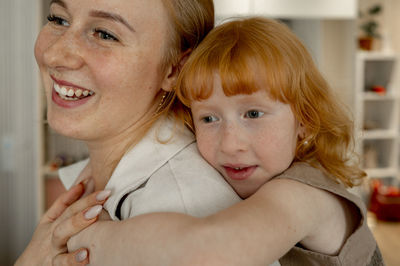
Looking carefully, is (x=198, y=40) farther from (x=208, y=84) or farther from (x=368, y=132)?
(x=368, y=132)

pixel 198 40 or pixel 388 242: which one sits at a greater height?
pixel 198 40

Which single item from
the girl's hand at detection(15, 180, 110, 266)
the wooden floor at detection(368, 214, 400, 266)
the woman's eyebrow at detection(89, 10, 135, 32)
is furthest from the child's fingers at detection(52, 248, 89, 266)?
the wooden floor at detection(368, 214, 400, 266)

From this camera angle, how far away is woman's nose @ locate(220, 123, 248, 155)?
100 cm

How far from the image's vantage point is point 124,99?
1.06m

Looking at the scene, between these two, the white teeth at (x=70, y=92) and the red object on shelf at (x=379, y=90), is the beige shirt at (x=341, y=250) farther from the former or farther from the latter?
the red object on shelf at (x=379, y=90)

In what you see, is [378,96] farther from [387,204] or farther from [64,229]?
[64,229]

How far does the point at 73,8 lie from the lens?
103 cm

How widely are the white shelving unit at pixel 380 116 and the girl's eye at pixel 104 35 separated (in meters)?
4.79

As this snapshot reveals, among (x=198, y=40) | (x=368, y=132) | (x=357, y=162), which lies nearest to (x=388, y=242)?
(x=368, y=132)

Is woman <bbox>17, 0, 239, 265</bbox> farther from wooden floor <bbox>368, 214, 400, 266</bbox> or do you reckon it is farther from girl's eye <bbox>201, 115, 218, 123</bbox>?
wooden floor <bbox>368, 214, 400, 266</bbox>

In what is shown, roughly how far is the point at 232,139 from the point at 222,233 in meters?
0.36

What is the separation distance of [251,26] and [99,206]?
0.53 m

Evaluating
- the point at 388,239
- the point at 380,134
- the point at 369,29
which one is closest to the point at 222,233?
the point at 388,239

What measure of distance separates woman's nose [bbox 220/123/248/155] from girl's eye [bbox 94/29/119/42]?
0.33 metres
